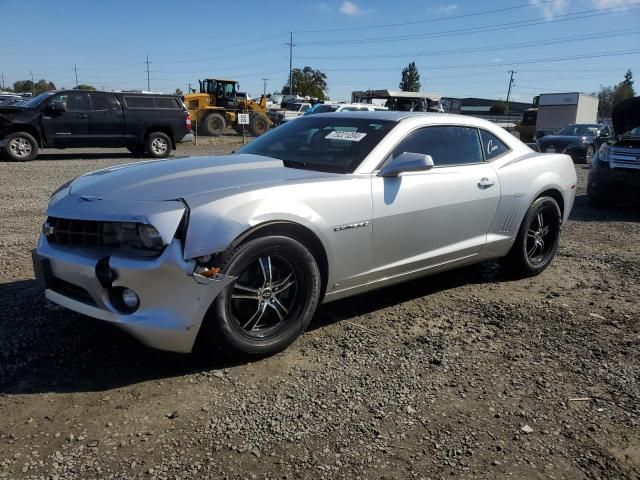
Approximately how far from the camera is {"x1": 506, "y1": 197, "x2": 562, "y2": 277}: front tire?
4902 millimetres

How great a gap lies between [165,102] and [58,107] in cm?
289

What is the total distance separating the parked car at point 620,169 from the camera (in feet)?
28.7

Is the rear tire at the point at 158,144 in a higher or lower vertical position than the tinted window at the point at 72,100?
lower

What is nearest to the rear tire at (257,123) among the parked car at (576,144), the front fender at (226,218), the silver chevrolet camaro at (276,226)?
the parked car at (576,144)

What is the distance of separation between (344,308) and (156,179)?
171 centimetres

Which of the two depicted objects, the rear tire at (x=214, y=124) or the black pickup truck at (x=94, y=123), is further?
the rear tire at (x=214, y=124)

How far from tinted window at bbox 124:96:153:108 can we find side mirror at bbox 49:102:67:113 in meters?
1.64

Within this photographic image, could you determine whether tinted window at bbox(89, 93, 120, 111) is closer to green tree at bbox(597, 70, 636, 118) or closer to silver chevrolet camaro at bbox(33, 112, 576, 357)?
silver chevrolet camaro at bbox(33, 112, 576, 357)

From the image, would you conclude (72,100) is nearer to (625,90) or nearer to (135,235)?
(135,235)

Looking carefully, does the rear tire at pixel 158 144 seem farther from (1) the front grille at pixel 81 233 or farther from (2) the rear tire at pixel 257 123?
(1) the front grille at pixel 81 233

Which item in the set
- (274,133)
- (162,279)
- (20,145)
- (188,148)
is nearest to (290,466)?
(162,279)

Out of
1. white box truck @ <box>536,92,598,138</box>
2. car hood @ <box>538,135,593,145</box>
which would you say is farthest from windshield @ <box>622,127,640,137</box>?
white box truck @ <box>536,92,598,138</box>

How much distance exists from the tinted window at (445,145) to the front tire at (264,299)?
1189 mm

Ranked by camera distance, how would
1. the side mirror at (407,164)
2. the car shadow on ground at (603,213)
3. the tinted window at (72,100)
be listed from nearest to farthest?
the side mirror at (407,164), the car shadow on ground at (603,213), the tinted window at (72,100)
